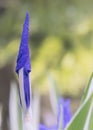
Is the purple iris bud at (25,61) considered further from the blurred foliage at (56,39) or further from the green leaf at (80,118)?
the blurred foliage at (56,39)

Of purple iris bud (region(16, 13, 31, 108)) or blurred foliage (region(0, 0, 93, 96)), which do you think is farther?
blurred foliage (region(0, 0, 93, 96))

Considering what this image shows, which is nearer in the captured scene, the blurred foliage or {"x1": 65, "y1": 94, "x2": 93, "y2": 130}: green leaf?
{"x1": 65, "y1": 94, "x2": 93, "y2": 130}: green leaf

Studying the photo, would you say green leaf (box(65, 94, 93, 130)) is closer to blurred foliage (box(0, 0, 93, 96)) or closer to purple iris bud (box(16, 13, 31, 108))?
purple iris bud (box(16, 13, 31, 108))

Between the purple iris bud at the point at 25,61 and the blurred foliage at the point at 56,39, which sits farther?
the blurred foliage at the point at 56,39

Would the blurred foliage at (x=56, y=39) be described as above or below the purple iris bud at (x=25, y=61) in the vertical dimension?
below

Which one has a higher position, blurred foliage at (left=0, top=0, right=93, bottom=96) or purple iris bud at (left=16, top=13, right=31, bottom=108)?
purple iris bud at (left=16, top=13, right=31, bottom=108)

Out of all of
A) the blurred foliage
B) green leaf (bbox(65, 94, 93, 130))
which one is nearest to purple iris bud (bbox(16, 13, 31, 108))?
green leaf (bbox(65, 94, 93, 130))

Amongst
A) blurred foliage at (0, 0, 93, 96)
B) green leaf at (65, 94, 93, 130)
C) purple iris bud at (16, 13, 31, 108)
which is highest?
purple iris bud at (16, 13, 31, 108)

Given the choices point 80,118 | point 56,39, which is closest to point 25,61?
point 80,118

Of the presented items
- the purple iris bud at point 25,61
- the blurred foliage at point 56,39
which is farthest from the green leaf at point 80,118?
the blurred foliage at point 56,39
